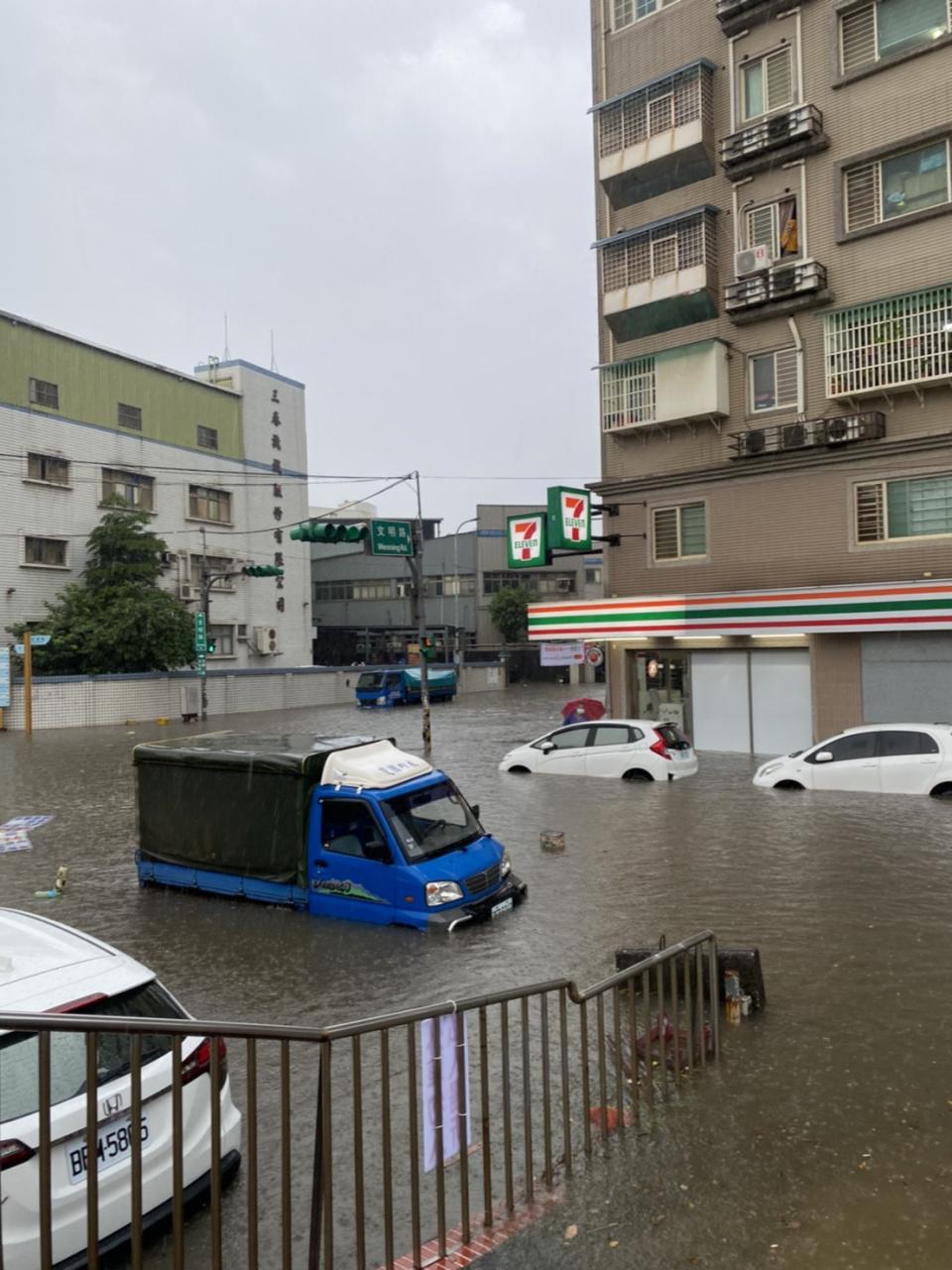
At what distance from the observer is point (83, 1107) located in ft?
14.6

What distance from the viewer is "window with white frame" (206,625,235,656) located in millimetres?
52188

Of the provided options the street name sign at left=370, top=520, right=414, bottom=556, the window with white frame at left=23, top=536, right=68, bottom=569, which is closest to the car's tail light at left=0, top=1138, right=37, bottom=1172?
the street name sign at left=370, top=520, right=414, bottom=556

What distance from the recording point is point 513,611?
238ft

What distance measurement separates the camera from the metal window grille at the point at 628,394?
26.7 metres

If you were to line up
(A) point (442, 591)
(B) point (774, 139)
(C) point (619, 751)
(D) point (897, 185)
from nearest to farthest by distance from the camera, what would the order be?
(C) point (619, 751), (D) point (897, 185), (B) point (774, 139), (A) point (442, 591)

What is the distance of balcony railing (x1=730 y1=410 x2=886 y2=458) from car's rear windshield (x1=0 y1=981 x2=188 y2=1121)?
2155 cm

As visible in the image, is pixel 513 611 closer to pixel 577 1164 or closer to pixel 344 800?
pixel 344 800

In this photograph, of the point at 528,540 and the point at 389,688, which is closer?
the point at 528,540

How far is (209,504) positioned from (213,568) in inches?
140

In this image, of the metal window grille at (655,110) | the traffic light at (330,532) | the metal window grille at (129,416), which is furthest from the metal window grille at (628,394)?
the metal window grille at (129,416)

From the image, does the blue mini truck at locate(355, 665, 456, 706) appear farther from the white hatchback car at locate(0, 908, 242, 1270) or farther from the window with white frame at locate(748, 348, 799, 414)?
the white hatchback car at locate(0, 908, 242, 1270)

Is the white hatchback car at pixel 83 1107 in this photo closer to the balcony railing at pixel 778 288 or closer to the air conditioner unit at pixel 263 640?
the balcony railing at pixel 778 288

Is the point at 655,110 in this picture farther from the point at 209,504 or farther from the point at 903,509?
the point at 209,504

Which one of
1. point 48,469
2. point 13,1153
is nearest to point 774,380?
point 13,1153
